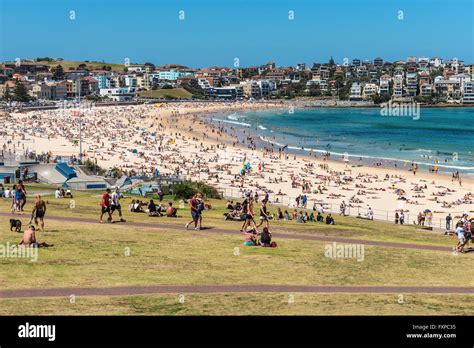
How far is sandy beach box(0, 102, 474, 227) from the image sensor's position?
119 feet

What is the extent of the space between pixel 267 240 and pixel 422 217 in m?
13.9

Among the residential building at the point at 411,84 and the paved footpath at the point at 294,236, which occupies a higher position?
the residential building at the point at 411,84

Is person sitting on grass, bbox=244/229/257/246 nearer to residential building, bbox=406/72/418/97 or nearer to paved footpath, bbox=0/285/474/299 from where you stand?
paved footpath, bbox=0/285/474/299

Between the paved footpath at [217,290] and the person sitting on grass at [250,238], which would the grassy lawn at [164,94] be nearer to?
the person sitting on grass at [250,238]

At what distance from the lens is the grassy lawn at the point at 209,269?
35.2 ft

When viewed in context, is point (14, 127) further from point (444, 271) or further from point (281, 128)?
point (444, 271)

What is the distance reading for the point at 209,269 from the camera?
524 inches

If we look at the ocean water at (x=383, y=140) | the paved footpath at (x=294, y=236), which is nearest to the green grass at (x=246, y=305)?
the paved footpath at (x=294, y=236)

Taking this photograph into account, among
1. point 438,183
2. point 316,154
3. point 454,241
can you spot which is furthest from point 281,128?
point 454,241

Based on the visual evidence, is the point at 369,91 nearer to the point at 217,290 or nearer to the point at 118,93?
the point at 118,93

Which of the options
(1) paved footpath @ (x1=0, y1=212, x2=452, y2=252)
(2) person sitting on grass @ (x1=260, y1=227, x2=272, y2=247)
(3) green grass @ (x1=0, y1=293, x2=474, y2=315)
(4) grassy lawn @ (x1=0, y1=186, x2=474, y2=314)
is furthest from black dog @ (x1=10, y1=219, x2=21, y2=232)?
(2) person sitting on grass @ (x1=260, y1=227, x2=272, y2=247)

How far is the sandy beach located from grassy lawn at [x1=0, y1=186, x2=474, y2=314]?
44.3 ft

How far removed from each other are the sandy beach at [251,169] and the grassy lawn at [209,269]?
44.3 feet

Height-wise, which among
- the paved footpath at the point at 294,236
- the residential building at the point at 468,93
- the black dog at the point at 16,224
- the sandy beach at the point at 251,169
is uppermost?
the residential building at the point at 468,93
